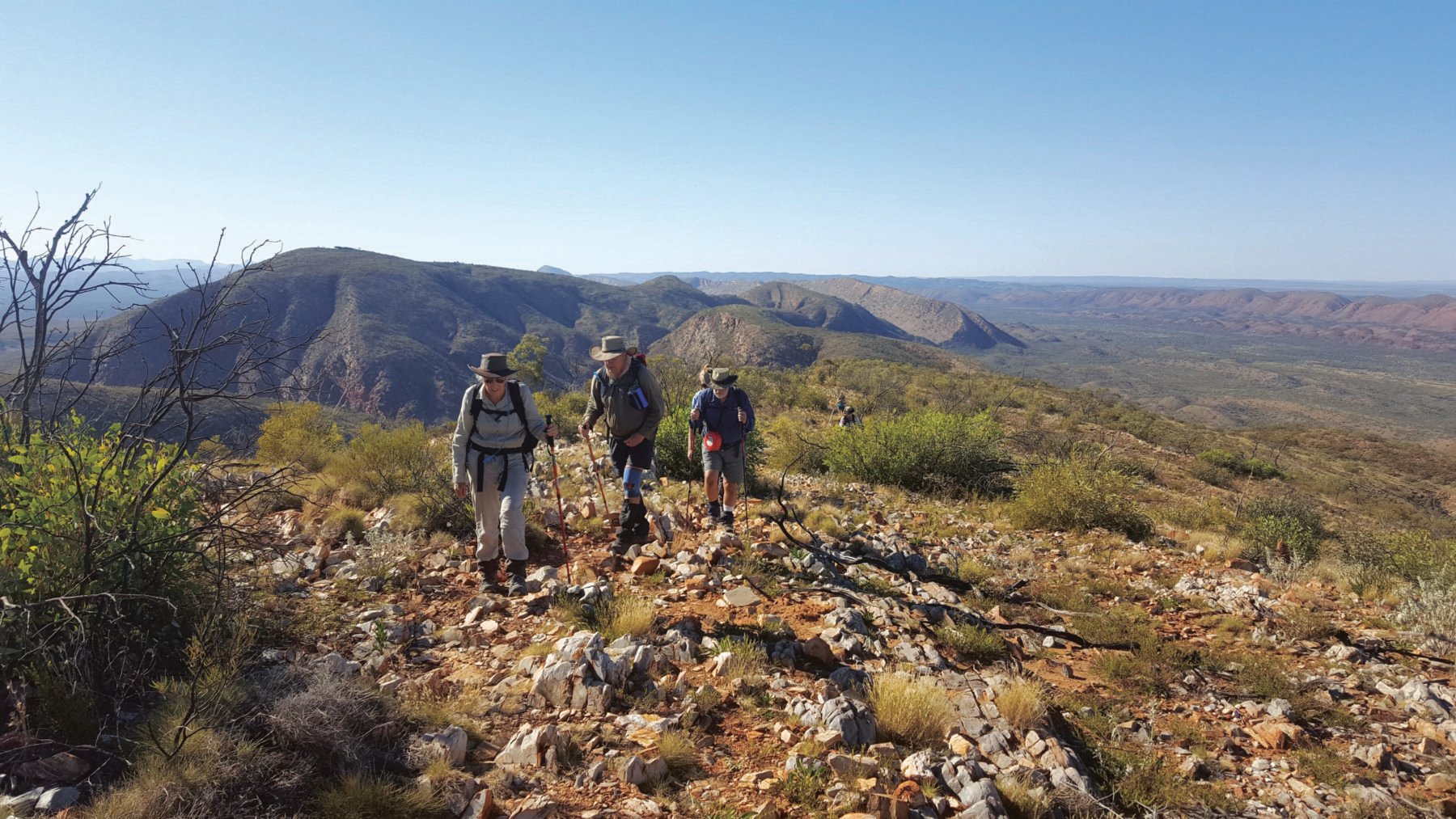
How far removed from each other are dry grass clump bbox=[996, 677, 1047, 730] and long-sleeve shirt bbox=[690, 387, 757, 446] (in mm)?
4035

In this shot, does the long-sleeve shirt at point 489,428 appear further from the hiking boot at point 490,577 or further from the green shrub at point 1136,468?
the green shrub at point 1136,468

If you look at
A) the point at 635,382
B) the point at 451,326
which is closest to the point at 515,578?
the point at 635,382

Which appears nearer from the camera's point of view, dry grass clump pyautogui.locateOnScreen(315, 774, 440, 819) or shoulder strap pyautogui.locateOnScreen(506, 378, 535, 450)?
dry grass clump pyautogui.locateOnScreen(315, 774, 440, 819)

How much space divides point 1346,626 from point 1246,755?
113 inches

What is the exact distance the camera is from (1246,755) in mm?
3625

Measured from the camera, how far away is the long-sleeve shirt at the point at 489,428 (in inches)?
211

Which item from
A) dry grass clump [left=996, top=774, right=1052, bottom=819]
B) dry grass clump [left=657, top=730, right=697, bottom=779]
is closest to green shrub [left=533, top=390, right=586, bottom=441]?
dry grass clump [left=657, top=730, right=697, bottom=779]

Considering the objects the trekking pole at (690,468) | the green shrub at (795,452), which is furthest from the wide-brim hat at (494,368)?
the green shrub at (795,452)

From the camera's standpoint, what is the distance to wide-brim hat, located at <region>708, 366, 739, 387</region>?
7066 millimetres

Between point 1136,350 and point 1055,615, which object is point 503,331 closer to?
point 1055,615

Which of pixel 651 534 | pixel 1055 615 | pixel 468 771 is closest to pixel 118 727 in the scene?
pixel 468 771

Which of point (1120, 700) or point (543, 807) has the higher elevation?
point (543, 807)

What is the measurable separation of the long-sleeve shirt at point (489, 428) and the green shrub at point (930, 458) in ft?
21.7

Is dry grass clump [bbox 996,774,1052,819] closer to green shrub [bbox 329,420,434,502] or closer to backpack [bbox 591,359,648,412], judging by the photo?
backpack [bbox 591,359,648,412]
